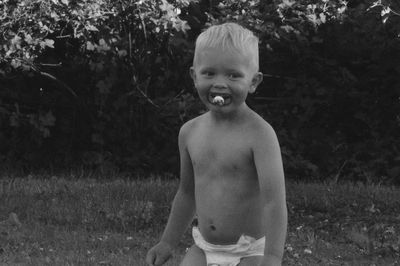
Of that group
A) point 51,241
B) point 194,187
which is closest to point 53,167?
point 51,241

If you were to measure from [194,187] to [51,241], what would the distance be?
86.5 inches

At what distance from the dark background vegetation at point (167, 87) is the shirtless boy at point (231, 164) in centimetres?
420

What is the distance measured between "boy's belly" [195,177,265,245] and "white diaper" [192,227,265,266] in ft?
0.10

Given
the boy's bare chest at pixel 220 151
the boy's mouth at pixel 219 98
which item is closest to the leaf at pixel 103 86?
the boy's bare chest at pixel 220 151

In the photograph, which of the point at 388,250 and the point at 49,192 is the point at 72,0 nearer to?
the point at 49,192

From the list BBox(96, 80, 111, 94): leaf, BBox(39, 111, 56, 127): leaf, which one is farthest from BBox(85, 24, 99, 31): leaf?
BBox(39, 111, 56, 127): leaf

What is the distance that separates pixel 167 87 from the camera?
8.18 m

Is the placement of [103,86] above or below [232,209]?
below

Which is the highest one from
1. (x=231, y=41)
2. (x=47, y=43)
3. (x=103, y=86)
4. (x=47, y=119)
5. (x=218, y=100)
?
(x=231, y=41)

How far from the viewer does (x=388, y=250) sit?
5.34m

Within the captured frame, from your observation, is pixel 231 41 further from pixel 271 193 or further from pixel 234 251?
pixel 234 251

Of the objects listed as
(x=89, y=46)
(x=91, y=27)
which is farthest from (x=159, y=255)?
(x=89, y=46)

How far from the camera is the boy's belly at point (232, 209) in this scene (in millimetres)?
3328

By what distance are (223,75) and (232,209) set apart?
51 cm
